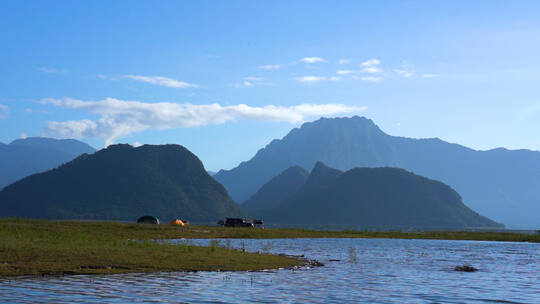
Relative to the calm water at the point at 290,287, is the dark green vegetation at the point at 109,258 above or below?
above

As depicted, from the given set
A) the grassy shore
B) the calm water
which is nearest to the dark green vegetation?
the grassy shore

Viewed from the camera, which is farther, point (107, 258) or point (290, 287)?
point (107, 258)

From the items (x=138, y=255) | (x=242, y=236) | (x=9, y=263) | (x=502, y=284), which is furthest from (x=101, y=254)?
(x=242, y=236)

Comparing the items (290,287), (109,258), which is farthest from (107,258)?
(290,287)

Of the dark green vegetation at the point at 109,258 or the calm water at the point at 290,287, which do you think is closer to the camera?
the calm water at the point at 290,287

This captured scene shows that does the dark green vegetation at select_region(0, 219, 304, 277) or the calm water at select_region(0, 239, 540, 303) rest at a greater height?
the dark green vegetation at select_region(0, 219, 304, 277)

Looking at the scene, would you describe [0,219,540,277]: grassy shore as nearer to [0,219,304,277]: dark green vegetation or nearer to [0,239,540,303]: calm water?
[0,219,304,277]: dark green vegetation

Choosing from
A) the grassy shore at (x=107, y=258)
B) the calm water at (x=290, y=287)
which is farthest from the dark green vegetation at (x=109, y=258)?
the calm water at (x=290, y=287)

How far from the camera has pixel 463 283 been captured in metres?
31.5

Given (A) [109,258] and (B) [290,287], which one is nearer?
(B) [290,287]

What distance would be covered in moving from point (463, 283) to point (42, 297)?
22.0 metres

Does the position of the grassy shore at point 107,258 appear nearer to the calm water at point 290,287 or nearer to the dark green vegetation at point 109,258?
the dark green vegetation at point 109,258

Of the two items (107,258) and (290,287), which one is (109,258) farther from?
(290,287)

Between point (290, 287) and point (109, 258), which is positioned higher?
point (109, 258)
